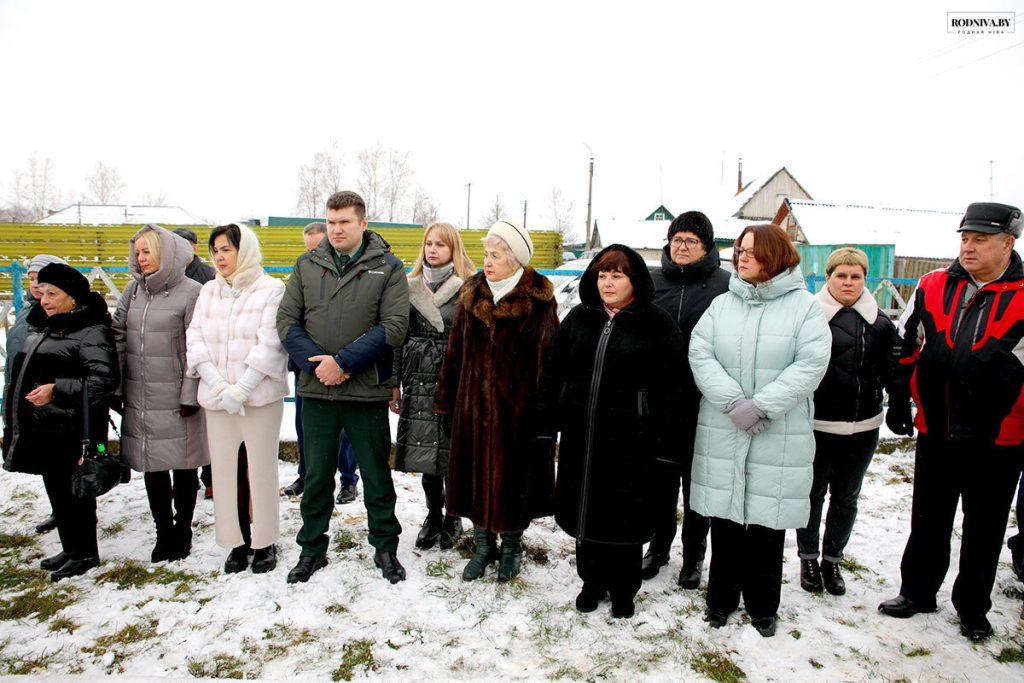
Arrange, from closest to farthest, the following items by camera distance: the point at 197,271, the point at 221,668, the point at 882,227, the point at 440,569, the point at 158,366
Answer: the point at 221,668 < the point at 158,366 < the point at 440,569 < the point at 197,271 < the point at 882,227

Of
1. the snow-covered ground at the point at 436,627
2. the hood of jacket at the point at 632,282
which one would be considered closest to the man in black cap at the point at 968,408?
the snow-covered ground at the point at 436,627

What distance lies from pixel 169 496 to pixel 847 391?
3919 mm

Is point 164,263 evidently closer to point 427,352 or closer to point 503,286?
point 427,352

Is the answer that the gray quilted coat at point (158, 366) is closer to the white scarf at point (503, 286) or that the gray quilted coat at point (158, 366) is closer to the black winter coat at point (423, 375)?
the black winter coat at point (423, 375)

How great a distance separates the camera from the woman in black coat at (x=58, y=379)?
3309 millimetres

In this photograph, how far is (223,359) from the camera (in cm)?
338

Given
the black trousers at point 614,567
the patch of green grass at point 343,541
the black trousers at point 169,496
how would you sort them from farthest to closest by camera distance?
the patch of green grass at point 343,541
the black trousers at point 169,496
the black trousers at point 614,567

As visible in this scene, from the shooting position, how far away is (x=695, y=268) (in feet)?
10.9

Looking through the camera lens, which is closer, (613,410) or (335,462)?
(613,410)

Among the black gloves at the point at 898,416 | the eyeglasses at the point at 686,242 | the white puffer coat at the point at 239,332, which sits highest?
the eyeglasses at the point at 686,242

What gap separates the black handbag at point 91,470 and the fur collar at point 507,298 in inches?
85.2

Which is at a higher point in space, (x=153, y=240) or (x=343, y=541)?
(x=153, y=240)

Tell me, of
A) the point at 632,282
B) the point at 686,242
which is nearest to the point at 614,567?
the point at 632,282

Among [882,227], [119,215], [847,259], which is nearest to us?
[847,259]
